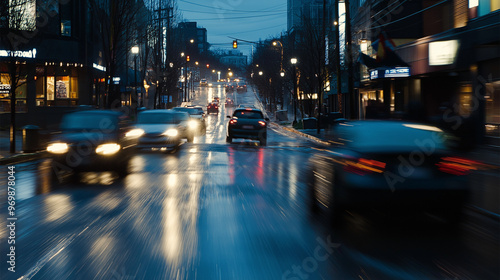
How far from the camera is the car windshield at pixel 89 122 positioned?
13.8 meters

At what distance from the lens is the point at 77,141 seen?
43.4 ft

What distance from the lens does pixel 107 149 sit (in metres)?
13.8

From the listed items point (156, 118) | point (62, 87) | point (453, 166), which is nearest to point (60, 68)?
point (62, 87)

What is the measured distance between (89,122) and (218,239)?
27.1 feet

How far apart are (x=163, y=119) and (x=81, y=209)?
12059mm

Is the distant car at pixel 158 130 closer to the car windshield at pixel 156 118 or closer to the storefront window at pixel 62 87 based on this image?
the car windshield at pixel 156 118

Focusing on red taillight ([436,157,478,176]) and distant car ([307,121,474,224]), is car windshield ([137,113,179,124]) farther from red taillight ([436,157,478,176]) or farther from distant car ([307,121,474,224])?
red taillight ([436,157,478,176])

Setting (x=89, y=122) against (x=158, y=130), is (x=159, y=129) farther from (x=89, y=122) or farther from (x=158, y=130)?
(x=89, y=122)

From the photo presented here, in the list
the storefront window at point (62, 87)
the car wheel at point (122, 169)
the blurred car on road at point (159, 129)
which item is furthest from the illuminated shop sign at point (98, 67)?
the car wheel at point (122, 169)

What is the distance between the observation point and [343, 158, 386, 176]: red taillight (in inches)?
295

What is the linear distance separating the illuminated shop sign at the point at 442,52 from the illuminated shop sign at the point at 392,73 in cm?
229

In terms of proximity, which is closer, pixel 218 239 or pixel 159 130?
pixel 218 239

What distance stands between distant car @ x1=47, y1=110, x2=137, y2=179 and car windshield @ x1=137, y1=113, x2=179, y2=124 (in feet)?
19.3

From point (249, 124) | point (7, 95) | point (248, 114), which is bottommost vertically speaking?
point (249, 124)
